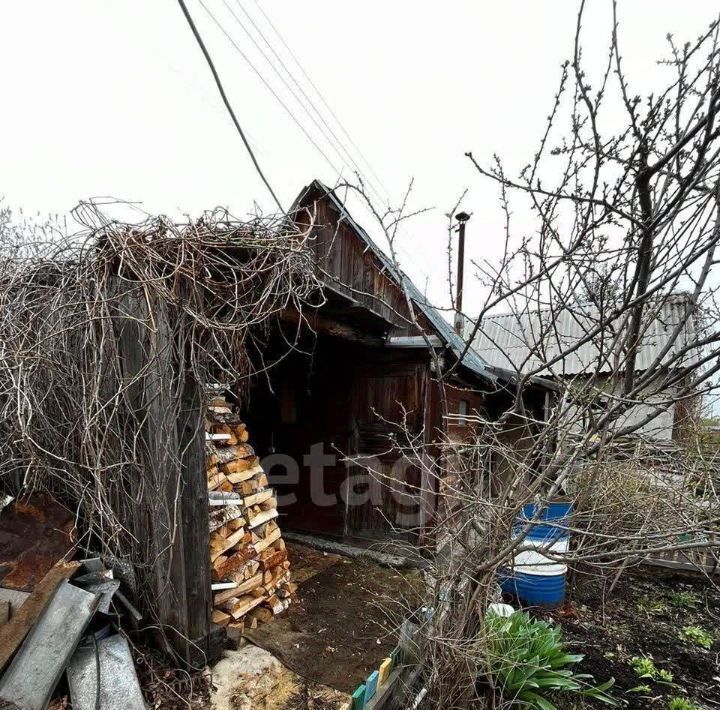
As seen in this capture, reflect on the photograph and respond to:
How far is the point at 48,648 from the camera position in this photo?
1959 mm

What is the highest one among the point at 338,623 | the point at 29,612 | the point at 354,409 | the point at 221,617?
the point at 354,409

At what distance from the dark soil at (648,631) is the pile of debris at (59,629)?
3.46 meters

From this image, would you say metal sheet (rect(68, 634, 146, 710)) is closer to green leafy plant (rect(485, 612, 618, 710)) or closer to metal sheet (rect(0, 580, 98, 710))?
metal sheet (rect(0, 580, 98, 710))

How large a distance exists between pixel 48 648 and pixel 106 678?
316mm

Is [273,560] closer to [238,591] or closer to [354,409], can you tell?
[238,591]

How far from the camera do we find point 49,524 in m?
2.47

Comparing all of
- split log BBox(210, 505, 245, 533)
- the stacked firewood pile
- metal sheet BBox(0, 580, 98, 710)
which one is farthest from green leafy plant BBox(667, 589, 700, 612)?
metal sheet BBox(0, 580, 98, 710)

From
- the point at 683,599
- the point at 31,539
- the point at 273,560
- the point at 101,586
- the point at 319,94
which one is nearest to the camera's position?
the point at 101,586

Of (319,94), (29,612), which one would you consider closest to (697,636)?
(29,612)

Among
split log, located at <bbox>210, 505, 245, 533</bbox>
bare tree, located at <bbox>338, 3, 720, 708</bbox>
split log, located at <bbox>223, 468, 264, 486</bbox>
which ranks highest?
bare tree, located at <bbox>338, 3, 720, 708</bbox>

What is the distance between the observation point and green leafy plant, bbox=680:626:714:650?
3.96 meters

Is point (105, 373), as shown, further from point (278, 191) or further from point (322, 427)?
point (322, 427)

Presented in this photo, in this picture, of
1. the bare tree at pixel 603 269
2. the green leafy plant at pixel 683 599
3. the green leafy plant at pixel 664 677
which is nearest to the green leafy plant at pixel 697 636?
the green leafy plant at pixel 683 599

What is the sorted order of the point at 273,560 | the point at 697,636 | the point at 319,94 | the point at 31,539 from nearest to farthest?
1. the point at 31,539
2. the point at 273,560
3. the point at 697,636
4. the point at 319,94
